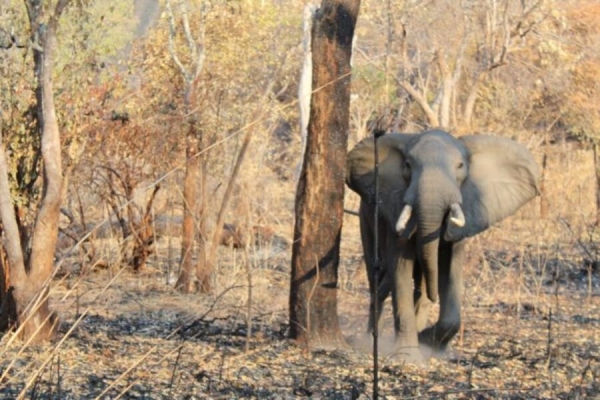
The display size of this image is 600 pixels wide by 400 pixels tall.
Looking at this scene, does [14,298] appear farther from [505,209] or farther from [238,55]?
[238,55]

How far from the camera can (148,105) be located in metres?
14.6

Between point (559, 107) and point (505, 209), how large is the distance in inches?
781

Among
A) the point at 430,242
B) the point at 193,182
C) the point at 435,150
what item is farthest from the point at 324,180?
the point at 193,182

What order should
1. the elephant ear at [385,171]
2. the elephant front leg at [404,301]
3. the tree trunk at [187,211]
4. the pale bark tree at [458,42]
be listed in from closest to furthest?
the elephant front leg at [404,301]
the elephant ear at [385,171]
the tree trunk at [187,211]
the pale bark tree at [458,42]

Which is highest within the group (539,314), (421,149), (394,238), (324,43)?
(324,43)

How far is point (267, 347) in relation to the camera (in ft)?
29.1

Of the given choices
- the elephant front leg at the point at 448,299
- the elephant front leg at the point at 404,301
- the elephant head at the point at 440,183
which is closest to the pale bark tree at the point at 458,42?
the elephant head at the point at 440,183

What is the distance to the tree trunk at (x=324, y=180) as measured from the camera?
29.4 ft

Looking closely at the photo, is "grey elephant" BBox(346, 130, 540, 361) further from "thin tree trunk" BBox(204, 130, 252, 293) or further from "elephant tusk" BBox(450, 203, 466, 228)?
"thin tree trunk" BBox(204, 130, 252, 293)

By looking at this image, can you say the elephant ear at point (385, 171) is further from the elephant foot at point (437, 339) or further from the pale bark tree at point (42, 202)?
the pale bark tree at point (42, 202)

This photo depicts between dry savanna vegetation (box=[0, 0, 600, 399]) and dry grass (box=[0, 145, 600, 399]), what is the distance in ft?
0.13

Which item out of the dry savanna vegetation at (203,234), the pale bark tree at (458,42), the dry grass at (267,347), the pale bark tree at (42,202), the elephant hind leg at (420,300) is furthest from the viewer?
the pale bark tree at (458,42)

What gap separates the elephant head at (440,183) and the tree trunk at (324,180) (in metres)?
0.41

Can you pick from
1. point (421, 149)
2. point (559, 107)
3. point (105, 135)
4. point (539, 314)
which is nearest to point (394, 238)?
point (421, 149)
